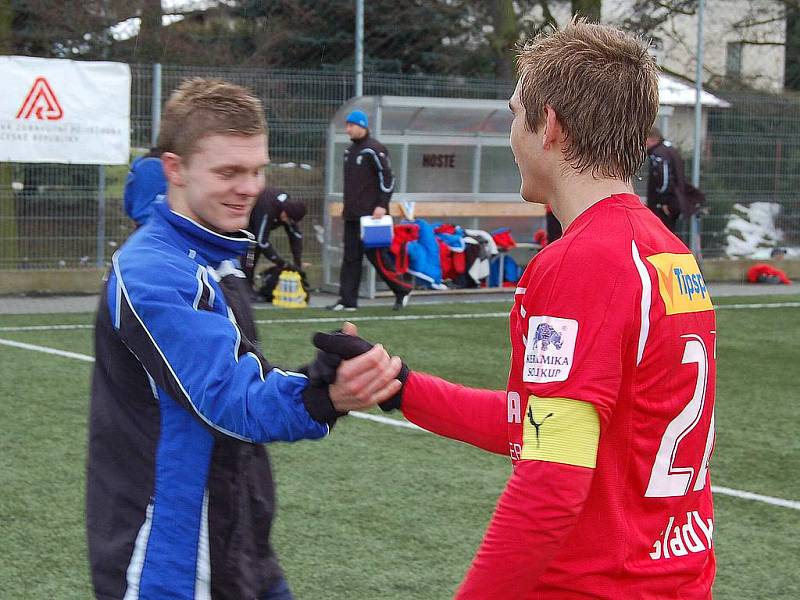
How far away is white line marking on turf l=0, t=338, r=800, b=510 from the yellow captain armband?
7.40ft

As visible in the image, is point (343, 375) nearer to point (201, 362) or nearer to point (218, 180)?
point (201, 362)

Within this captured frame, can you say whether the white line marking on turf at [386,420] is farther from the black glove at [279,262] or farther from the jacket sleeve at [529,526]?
the black glove at [279,262]

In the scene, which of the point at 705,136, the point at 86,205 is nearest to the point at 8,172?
the point at 86,205

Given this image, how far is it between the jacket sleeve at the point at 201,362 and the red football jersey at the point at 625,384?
433mm

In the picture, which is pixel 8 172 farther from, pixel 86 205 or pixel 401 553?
pixel 401 553

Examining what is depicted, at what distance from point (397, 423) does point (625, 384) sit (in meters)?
5.75

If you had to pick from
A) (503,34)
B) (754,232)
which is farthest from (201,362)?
(503,34)

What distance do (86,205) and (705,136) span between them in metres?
8.41

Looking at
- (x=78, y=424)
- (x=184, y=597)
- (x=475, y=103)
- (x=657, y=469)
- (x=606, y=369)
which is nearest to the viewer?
(x=606, y=369)

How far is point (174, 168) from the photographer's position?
2.46 meters

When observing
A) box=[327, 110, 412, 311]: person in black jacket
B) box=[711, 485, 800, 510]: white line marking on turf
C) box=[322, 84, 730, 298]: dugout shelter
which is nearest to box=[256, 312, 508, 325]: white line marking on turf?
box=[327, 110, 412, 311]: person in black jacket

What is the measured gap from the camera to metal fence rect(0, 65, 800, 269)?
13.6 meters

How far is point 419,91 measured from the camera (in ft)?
53.2

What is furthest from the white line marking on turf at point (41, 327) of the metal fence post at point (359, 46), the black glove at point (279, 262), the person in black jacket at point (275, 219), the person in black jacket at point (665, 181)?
the person in black jacket at point (665, 181)
